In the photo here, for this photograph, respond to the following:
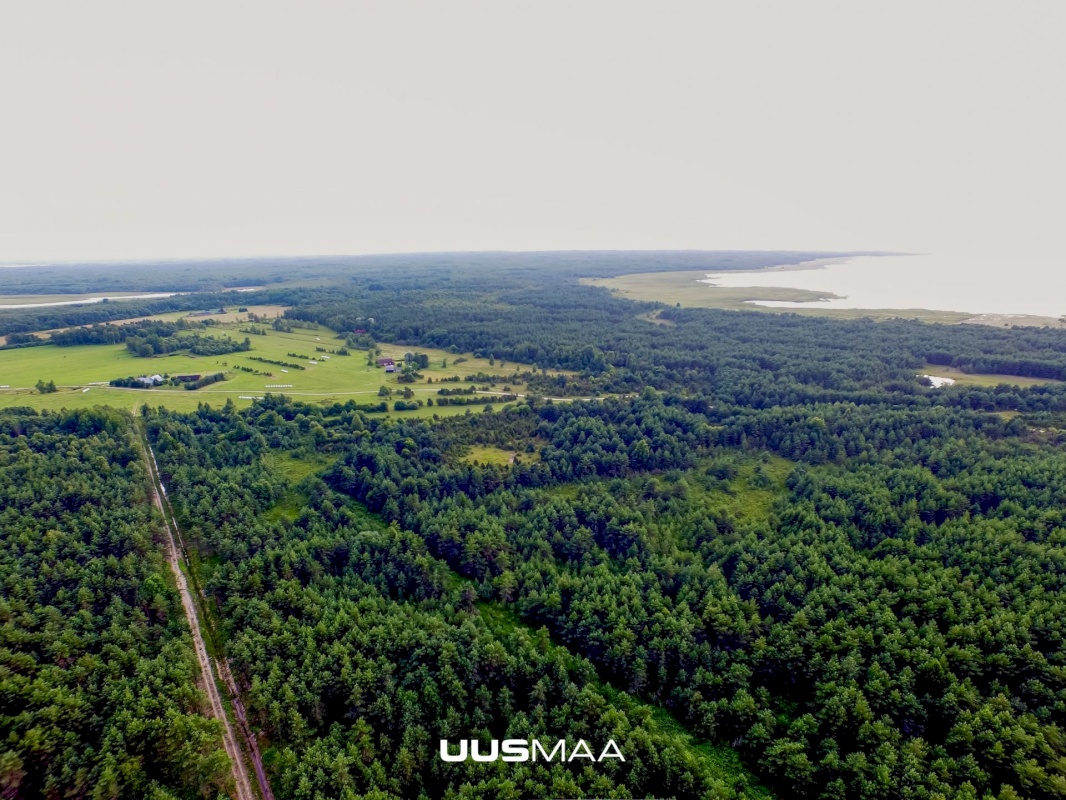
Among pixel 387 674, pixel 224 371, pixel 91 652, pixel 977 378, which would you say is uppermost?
pixel 224 371

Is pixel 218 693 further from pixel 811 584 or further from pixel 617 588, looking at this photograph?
pixel 811 584

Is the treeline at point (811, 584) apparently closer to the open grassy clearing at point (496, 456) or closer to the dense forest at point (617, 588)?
the dense forest at point (617, 588)

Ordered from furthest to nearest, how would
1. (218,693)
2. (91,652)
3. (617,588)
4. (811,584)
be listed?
(617,588) < (811,584) < (218,693) < (91,652)

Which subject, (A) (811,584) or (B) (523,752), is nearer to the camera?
(B) (523,752)

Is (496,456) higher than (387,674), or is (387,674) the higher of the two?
(496,456)

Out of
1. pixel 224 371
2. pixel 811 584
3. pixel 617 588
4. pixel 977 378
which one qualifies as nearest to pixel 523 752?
pixel 617 588

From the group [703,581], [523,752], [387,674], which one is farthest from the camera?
[703,581]

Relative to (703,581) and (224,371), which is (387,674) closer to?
(703,581)
